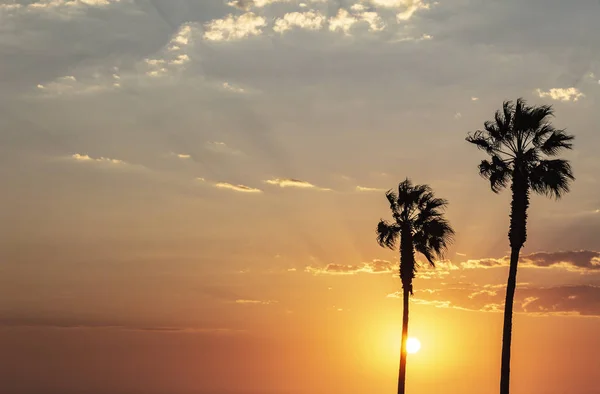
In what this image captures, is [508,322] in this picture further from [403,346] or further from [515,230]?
[403,346]

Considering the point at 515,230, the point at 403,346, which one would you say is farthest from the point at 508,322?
the point at 403,346

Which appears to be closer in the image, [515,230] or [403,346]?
[515,230]

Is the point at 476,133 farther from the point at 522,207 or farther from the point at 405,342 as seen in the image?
the point at 405,342

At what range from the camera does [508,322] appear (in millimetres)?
54719

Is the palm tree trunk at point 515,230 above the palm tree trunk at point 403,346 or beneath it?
above

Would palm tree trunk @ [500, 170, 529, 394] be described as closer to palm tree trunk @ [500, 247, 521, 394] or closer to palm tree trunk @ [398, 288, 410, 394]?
palm tree trunk @ [500, 247, 521, 394]

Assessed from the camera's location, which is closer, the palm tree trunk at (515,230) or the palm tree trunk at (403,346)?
the palm tree trunk at (515,230)

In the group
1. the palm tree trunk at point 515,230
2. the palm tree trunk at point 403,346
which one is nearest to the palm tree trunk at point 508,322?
the palm tree trunk at point 515,230

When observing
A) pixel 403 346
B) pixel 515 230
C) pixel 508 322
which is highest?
pixel 515 230

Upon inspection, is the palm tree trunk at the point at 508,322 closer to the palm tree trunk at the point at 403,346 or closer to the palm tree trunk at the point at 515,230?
the palm tree trunk at the point at 515,230

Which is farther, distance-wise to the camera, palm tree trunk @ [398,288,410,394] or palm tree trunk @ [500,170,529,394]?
palm tree trunk @ [398,288,410,394]

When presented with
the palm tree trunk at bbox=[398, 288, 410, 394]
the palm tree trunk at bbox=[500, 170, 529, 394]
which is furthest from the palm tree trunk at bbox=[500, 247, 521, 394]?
the palm tree trunk at bbox=[398, 288, 410, 394]

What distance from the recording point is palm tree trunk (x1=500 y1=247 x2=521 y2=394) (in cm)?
5350

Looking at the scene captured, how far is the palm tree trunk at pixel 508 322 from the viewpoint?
53500 millimetres
